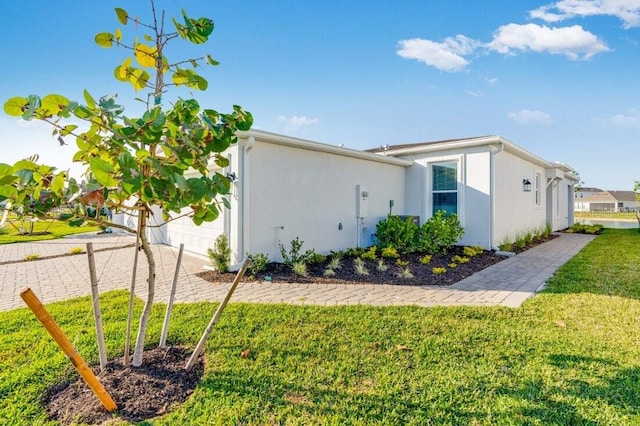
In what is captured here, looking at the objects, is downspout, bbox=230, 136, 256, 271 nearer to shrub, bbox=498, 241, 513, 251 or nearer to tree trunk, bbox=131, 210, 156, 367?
tree trunk, bbox=131, 210, 156, 367

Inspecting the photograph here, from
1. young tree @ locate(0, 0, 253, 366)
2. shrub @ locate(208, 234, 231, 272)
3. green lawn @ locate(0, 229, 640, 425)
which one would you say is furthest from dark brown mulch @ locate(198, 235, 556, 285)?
young tree @ locate(0, 0, 253, 366)

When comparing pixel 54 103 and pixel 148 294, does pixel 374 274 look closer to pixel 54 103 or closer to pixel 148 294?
pixel 148 294

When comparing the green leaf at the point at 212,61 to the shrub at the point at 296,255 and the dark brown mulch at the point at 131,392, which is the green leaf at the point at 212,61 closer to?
the dark brown mulch at the point at 131,392

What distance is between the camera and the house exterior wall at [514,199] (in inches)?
412

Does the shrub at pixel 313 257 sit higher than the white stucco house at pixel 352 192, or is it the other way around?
the white stucco house at pixel 352 192

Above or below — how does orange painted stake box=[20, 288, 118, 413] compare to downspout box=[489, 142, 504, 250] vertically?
A: below

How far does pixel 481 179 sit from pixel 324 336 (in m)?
8.13

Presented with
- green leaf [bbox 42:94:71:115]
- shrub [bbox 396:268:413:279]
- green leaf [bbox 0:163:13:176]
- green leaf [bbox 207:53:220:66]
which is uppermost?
green leaf [bbox 207:53:220:66]

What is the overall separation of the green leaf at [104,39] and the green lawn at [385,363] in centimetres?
271

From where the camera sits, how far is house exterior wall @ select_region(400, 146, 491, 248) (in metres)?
10.0

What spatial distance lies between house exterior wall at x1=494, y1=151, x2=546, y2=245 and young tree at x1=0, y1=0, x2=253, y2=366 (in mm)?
9795

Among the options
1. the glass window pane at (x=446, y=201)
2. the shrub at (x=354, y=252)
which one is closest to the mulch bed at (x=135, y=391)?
the shrub at (x=354, y=252)

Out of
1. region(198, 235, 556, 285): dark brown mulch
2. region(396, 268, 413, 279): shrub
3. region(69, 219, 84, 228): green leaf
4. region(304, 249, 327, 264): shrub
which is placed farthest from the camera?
region(304, 249, 327, 264): shrub

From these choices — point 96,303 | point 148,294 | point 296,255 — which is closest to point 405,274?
point 296,255
